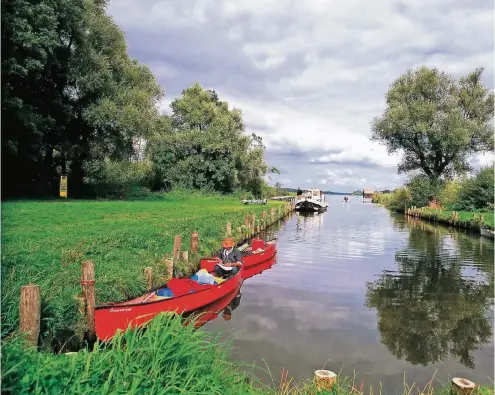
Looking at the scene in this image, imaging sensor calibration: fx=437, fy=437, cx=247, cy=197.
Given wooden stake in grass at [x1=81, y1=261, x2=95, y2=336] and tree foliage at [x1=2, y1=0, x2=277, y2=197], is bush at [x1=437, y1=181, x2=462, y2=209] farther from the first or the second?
wooden stake in grass at [x1=81, y1=261, x2=95, y2=336]

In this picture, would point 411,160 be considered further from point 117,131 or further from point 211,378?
point 211,378

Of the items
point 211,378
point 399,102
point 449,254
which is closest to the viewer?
point 211,378

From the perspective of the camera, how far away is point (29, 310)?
6.49m

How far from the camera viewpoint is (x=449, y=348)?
10.4 m

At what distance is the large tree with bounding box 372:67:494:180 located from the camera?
47531mm

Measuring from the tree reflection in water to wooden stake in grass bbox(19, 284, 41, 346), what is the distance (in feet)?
25.0

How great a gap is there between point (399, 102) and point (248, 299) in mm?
42644

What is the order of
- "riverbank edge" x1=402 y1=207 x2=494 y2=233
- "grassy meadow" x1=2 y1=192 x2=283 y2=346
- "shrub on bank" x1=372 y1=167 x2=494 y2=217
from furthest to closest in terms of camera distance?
"shrub on bank" x1=372 y1=167 x2=494 y2=217, "riverbank edge" x1=402 y1=207 x2=494 y2=233, "grassy meadow" x1=2 y1=192 x2=283 y2=346

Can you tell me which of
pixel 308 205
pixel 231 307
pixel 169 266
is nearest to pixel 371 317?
pixel 231 307

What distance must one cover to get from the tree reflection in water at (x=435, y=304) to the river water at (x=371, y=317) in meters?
0.03

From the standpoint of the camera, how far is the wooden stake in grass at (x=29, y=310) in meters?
6.43

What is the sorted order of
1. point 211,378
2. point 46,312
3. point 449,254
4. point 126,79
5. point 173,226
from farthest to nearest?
1. point 126,79
2. point 449,254
3. point 173,226
4. point 46,312
5. point 211,378

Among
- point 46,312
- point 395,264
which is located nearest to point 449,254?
point 395,264

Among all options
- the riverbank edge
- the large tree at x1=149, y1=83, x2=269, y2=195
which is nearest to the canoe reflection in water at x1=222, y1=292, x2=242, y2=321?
the riverbank edge
